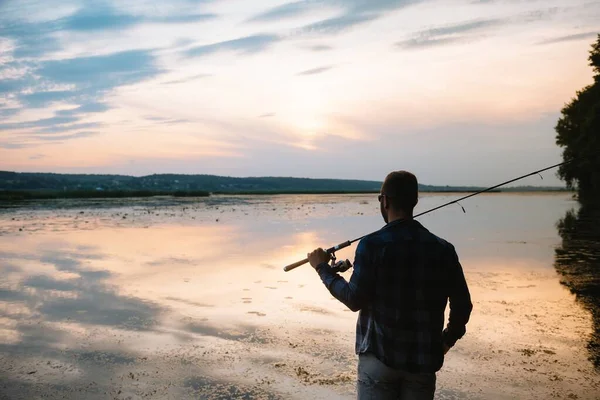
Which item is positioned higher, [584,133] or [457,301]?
[584,133]

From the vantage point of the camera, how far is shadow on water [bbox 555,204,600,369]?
868 centimetres

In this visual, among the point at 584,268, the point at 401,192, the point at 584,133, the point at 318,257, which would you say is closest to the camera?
the point at 401,192

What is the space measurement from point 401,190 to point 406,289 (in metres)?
0.61

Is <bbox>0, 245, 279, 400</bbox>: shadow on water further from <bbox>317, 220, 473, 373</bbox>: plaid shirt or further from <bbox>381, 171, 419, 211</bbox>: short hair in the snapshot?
<bbox>381, 171, 419, 211</bbox>: short hair

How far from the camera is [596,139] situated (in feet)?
143

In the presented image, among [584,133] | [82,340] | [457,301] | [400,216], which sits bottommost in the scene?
[82,340]

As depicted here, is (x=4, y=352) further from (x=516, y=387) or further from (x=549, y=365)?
(x=549, y=365)

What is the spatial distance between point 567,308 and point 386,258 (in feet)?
27.3

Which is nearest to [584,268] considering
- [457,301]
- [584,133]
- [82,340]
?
[82,340]

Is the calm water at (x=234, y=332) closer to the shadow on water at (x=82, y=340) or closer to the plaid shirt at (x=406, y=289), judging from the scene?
the shadow on water at (x=82, y=340)

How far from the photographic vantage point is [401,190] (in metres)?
3.25

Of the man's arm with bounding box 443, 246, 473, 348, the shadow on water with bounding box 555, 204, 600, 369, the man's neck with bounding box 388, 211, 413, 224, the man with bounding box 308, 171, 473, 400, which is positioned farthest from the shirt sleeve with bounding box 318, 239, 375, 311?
the shadow on water with bounding box 555, 204, 600, 369

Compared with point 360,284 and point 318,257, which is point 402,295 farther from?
point 318,257

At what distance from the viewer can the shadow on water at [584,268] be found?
28.5 feet
